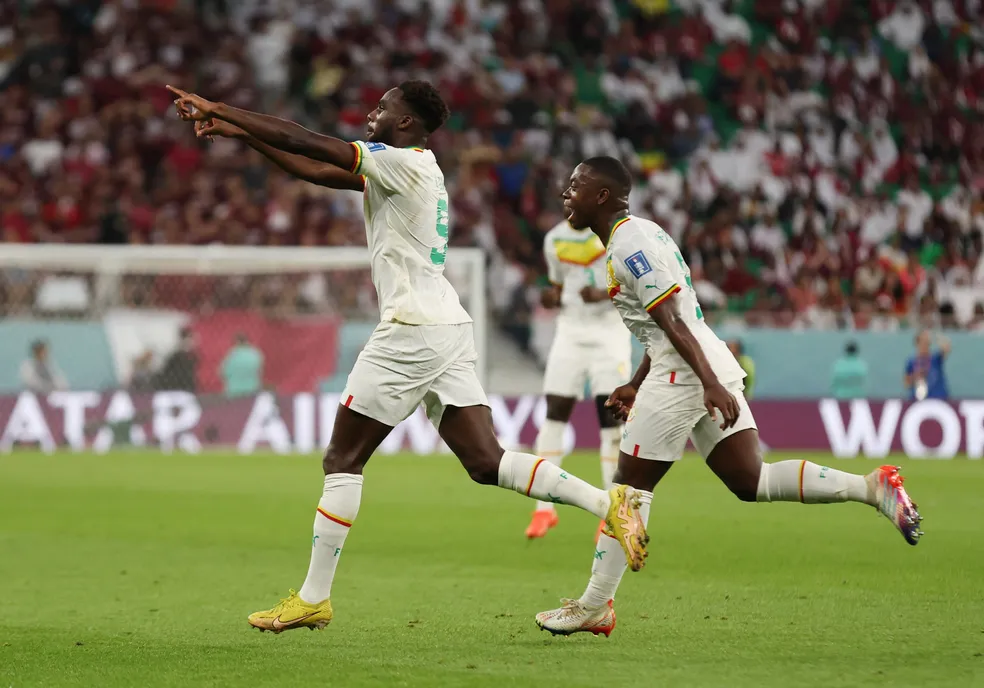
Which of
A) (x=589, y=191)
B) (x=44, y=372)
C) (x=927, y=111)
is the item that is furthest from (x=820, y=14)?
(x=589, y=191)

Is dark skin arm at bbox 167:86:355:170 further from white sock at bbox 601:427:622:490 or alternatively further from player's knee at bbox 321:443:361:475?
white sock at bbox 601:427:622:490

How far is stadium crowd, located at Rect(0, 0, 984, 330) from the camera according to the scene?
21.5 meters

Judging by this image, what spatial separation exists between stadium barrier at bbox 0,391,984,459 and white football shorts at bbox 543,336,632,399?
7458 millimetres

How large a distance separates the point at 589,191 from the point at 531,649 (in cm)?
197

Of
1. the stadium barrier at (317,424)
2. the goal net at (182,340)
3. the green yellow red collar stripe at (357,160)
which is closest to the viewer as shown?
the green yellow red collar stripe at (357,160)

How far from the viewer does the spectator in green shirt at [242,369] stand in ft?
63.9

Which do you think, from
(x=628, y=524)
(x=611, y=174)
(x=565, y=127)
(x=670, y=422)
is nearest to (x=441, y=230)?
(x=611, y=174)

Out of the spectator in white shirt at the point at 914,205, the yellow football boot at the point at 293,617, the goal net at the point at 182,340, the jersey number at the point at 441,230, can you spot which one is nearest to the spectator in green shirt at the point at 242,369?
the goal net at the point at 182,340

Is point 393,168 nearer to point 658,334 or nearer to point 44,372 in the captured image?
point 658,334

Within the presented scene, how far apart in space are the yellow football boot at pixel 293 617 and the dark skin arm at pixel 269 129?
1882mm

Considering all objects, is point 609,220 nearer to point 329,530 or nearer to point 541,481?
point 541,481

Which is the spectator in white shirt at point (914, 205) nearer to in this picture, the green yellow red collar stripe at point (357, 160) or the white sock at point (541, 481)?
the white sock at point (541, 481)

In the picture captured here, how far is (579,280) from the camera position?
1100 centimetres

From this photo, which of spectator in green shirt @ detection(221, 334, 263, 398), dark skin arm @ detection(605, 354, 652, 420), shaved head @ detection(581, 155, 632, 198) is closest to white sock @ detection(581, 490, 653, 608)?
dark skin arm @ detection(605, 354, 652, 420)
